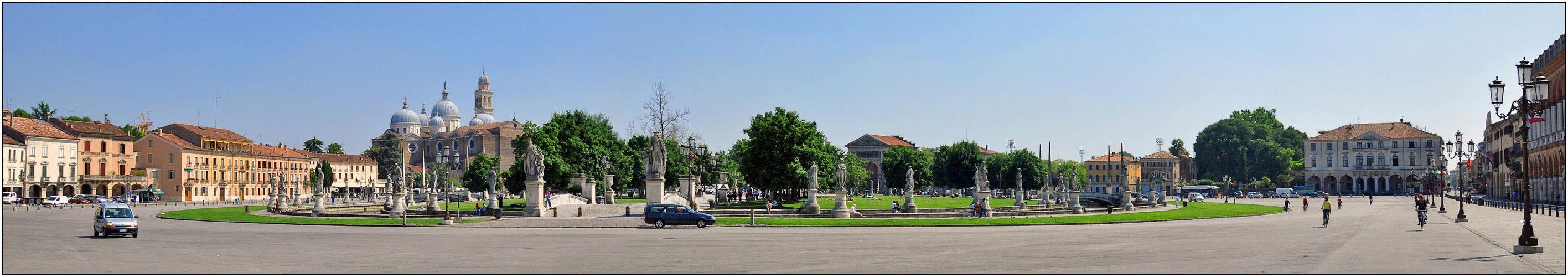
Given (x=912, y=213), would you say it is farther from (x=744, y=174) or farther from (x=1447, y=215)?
(x=1447, y=215)

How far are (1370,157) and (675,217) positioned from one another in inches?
4882

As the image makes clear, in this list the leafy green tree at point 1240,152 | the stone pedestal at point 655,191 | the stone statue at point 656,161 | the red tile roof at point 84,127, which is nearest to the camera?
the stone pedestal at point 655,191

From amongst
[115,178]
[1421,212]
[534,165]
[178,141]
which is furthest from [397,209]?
[178,141]

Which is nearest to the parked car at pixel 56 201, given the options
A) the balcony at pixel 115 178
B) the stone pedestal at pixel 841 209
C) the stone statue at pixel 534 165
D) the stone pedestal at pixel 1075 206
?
the balcony at pixel 115 178

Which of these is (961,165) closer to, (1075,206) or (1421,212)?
(1075,206)

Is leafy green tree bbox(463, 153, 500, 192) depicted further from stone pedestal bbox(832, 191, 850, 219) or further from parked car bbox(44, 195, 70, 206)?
stone pedestal bbox(832, 191, 850, 219)

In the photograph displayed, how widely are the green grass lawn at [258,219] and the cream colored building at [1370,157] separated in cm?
11779

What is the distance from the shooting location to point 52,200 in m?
72.4

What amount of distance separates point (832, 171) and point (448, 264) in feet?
164

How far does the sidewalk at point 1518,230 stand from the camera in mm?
20438

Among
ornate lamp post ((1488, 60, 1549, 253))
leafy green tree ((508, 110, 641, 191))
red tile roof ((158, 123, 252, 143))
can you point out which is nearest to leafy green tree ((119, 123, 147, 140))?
red tile roof ((158, 123, 252, 143))

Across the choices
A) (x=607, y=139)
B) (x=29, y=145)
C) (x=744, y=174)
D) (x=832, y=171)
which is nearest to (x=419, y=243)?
(x=744, y=174)

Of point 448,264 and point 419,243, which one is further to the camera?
point 419,243

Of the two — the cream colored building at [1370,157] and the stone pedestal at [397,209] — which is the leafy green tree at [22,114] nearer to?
the stone pedestal at [397,209]
